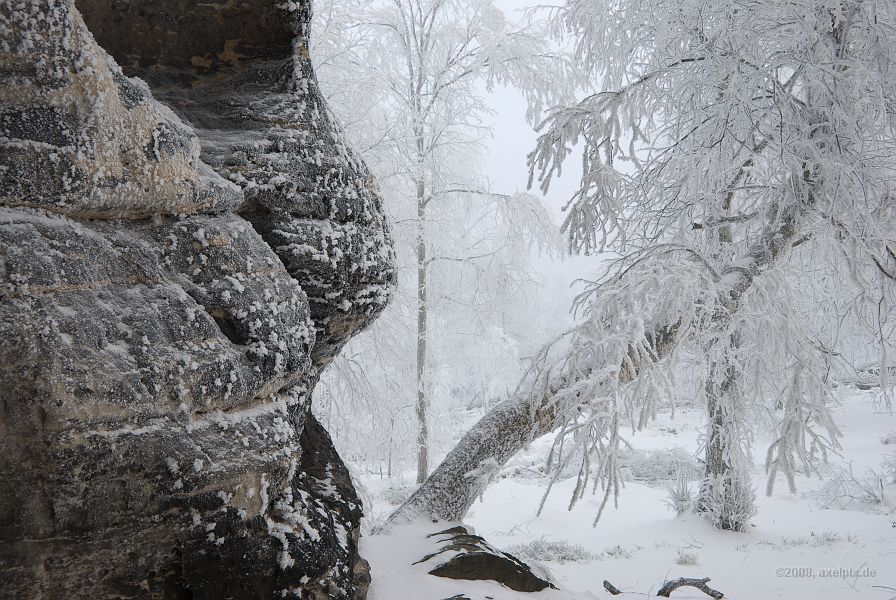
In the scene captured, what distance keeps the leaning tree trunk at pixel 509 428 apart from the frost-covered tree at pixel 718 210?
0.01 m

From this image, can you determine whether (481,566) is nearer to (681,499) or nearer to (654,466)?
(681,499)

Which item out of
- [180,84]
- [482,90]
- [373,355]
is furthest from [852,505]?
[180,84]

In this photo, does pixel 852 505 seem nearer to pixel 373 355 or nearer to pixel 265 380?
pixel 373 355

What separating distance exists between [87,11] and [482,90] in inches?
Result: 315

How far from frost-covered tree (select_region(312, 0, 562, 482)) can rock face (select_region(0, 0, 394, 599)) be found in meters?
5.28

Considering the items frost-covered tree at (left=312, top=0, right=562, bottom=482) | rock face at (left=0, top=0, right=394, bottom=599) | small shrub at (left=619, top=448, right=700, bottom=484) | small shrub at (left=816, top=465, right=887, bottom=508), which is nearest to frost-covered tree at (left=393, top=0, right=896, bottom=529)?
rock face at (left=0, top=0, right=394, bottom=599)

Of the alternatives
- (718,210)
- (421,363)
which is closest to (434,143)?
(421,363)

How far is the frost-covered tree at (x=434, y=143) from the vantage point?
8.25 metres

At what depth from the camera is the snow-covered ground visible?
3285 millimetres

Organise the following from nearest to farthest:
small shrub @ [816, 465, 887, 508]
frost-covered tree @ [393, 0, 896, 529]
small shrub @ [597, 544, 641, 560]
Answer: frost-covered tree @ [393, 0, 896, 529] → small shrub @ [597, 544, 641, 560] → small shrub @ [816, 465, 887, 508]

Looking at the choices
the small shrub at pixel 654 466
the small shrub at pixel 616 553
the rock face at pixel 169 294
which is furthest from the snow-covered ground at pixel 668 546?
the rock face at pixel 169 294

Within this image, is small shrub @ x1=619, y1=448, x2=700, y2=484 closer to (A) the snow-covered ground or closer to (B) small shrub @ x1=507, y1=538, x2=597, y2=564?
(A) the snow-covered ground

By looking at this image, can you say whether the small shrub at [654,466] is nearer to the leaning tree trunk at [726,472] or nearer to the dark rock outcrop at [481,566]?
the leaning tree trunk at [726,472]

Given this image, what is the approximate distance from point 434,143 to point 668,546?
6358 millimetres
